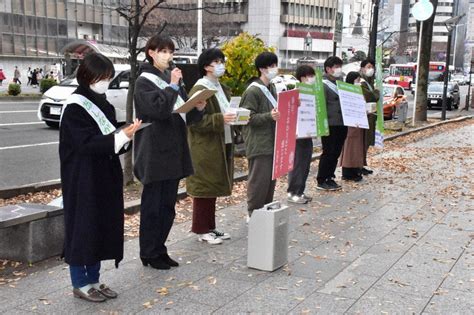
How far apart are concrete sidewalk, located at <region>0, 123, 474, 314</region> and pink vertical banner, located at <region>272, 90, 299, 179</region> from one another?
Result: 78 cm

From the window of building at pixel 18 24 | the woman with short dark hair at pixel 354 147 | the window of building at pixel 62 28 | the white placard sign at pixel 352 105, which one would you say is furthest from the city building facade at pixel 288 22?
the white placard sign at pixel 352 105

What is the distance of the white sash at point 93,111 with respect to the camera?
3.73 metres

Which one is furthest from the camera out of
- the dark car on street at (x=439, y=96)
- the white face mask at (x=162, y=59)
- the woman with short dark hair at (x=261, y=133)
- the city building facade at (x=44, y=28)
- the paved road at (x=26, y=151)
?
the city building facade at (x=44, y=28)

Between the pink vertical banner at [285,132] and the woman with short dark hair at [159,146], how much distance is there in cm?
107

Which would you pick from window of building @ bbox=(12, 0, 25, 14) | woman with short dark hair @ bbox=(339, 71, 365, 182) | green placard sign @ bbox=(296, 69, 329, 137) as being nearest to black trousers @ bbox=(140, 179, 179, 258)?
green placard sign @ bbox=(296, 69, 329, 137)

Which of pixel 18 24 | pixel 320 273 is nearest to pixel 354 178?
pixel 320 273

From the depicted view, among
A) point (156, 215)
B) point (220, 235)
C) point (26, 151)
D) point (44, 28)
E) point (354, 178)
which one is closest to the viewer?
point (156, 215)

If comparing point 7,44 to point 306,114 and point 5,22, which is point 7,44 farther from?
point 306,114

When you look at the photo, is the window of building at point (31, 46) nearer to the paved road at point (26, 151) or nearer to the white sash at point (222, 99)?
the paved road at point (26, 151)

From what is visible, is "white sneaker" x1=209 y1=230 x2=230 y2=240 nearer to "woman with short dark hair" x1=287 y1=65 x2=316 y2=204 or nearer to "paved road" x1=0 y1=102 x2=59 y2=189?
"woman with short dark hair" x1=287 y1=65 x2=316 y2=204

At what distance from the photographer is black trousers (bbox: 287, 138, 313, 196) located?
286 inches

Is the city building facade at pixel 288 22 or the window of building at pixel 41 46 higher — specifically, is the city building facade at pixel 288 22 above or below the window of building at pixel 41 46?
above

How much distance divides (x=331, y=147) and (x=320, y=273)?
354cm

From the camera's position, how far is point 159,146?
14.7ft
